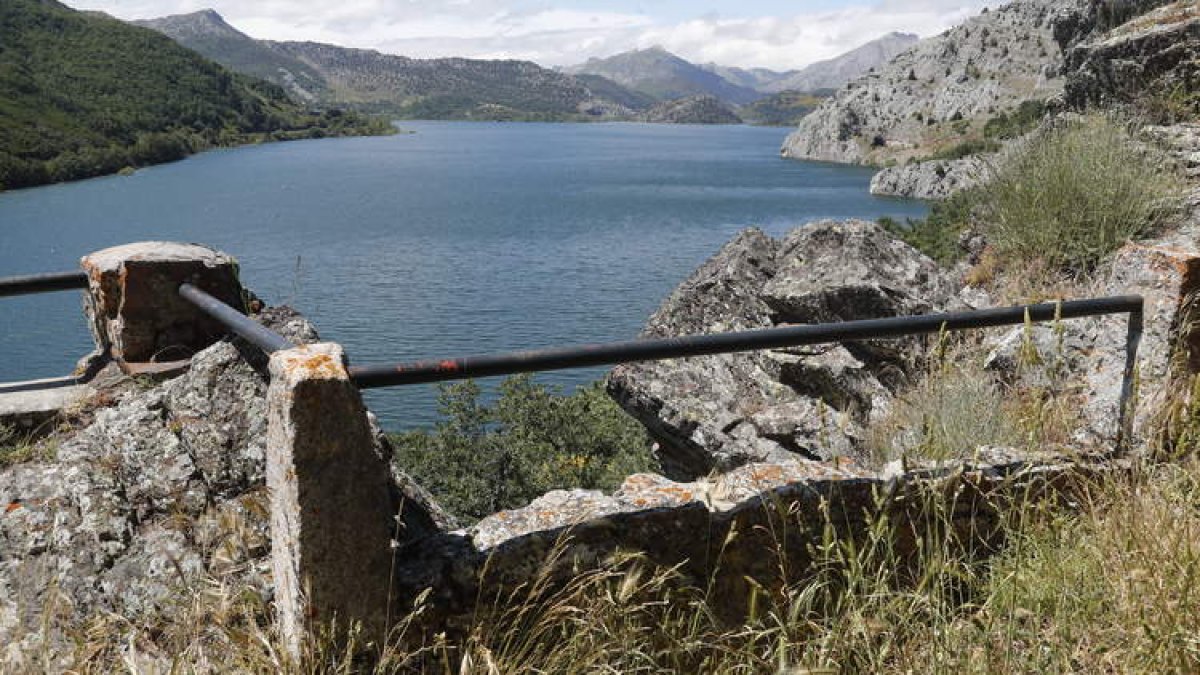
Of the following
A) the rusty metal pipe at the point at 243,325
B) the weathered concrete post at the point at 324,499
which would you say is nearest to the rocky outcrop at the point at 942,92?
the rusty metal pipe at the point at 243,325

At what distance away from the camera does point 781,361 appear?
8.23 meters

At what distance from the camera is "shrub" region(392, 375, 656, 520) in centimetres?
1791

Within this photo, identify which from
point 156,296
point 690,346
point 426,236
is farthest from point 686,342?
point 426,236

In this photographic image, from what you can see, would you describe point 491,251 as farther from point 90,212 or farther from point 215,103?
point 215,103

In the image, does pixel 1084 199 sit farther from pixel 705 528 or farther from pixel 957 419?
pixel 705 528

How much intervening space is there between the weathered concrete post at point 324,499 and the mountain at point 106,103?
320 ft

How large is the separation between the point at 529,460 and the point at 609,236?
34.7m

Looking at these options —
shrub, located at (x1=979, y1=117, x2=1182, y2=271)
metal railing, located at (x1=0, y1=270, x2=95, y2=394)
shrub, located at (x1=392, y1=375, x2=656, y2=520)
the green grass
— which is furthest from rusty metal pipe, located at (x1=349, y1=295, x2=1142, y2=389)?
shrub, located at (x1=392, y1=375, x2=656, y2=520)

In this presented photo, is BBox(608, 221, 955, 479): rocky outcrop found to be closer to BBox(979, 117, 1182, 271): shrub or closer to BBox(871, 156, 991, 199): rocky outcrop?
BBox(979, 117, 1182, 271): shrub

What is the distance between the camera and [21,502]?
3.05 m

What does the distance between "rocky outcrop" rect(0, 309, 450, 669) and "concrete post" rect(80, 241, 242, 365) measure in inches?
23.9

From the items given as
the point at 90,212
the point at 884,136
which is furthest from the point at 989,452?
the point at 884,136

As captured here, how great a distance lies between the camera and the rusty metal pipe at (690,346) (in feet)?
7.33

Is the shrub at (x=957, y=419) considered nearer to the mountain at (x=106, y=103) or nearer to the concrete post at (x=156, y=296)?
the concrete post at (x=156, y=296)
